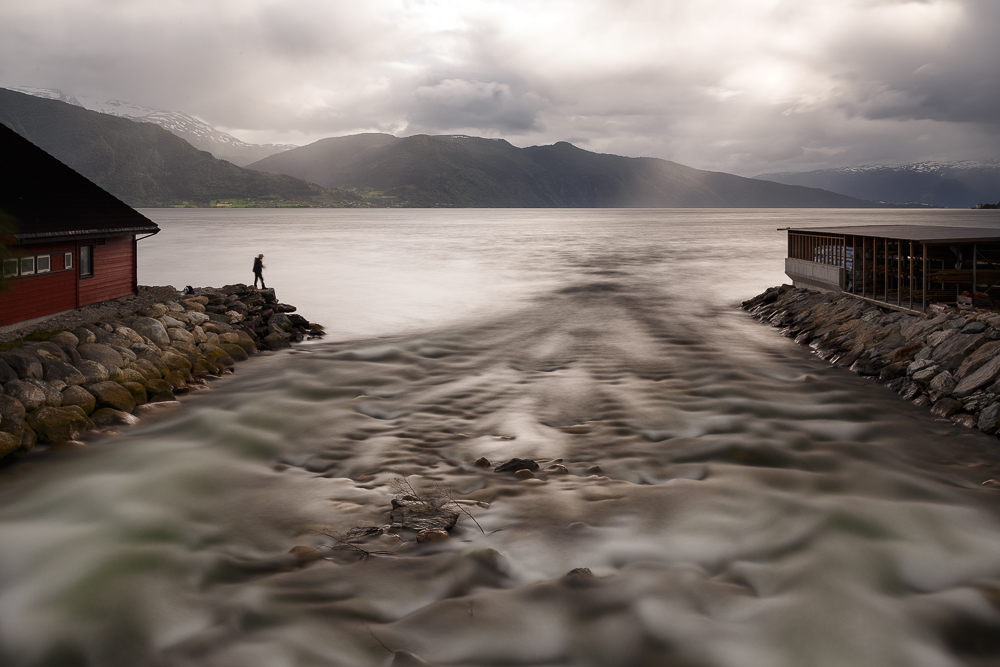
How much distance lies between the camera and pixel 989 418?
16.2 meters

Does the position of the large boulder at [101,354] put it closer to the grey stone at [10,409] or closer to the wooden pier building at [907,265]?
the grey stone at [10,409]

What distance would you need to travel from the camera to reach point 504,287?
5369 cm

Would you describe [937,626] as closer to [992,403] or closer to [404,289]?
[992,403]

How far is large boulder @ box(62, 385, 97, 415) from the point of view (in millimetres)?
16823

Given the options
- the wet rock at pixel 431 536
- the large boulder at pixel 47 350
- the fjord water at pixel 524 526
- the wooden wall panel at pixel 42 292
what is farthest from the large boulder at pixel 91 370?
the wet rock at pixel 431 536

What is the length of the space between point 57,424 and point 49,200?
13495mm

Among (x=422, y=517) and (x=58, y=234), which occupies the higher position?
(x=58, y=234)

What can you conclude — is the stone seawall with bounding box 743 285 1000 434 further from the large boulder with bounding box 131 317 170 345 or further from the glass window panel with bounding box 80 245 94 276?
the glass window panel with bounding box 80 245 94 276

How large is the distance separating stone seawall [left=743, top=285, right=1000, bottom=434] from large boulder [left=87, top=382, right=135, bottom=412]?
22983 millimetres

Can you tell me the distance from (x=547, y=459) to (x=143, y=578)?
832cm

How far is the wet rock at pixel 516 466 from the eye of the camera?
45.9ft

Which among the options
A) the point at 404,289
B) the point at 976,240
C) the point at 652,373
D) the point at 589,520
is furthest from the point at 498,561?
the point at 404,289

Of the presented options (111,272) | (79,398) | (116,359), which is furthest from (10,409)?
(111,272)

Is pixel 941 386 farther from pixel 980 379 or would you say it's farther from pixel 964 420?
pixel 964 420
